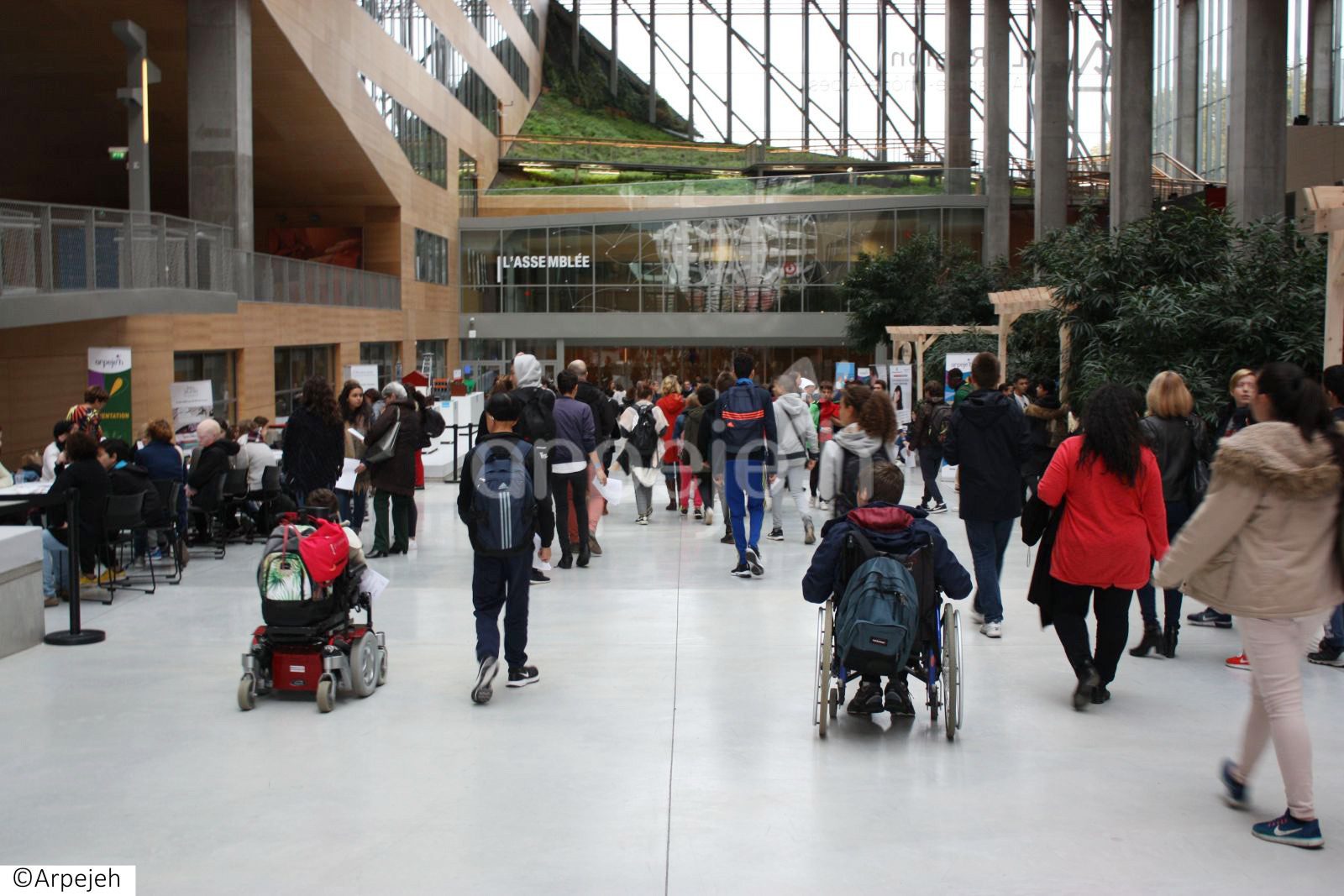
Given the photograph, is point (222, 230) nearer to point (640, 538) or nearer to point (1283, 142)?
point (640, 538)

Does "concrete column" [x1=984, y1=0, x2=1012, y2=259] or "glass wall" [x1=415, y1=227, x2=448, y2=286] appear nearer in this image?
"glass wall" [x1=415, y1=227, x2=448, y2=286]

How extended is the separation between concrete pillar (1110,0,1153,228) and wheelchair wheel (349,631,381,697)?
29.8 m

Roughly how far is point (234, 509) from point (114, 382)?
12.4 ft

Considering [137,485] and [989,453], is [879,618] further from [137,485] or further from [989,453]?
[137,485]

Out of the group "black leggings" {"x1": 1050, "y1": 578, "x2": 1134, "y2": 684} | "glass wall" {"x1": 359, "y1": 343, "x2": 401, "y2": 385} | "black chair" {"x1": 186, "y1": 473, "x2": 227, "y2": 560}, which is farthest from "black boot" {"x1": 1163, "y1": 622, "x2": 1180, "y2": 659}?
"glass wall" {"x1": 359, "y1": 343, "x2": 401, "y2": 385}

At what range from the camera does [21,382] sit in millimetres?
17594

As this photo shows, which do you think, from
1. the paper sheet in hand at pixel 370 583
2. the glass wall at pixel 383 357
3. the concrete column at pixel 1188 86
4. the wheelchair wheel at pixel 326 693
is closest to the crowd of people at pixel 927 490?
the paper sheet in hand at pixel 370 583

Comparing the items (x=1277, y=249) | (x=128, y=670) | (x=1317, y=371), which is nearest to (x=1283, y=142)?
(x=1277, y=249)

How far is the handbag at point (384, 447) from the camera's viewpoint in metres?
12.4

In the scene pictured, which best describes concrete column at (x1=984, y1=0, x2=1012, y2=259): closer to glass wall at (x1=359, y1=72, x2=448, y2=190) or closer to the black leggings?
glass wall at (x1=359, y1=72, x2=448, y2=190)

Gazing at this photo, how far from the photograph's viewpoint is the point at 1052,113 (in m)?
38.6

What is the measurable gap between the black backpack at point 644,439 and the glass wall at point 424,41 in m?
21.6

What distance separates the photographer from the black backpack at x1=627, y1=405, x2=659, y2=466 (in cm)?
1539

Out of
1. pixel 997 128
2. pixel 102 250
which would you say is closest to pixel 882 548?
pixel 102 250
